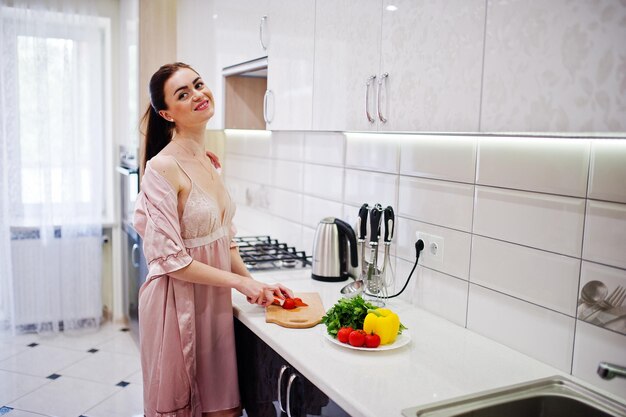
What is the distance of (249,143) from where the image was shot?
3.51m

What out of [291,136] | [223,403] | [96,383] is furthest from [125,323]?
[223,403]

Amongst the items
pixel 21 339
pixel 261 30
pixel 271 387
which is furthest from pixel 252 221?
pixel 21 339

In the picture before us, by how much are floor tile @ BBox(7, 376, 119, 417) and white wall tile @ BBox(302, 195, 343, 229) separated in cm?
157

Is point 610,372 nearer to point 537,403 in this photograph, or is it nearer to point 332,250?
point 537,403

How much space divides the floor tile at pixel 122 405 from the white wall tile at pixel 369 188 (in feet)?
5.52

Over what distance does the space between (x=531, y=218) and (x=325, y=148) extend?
1.26 m

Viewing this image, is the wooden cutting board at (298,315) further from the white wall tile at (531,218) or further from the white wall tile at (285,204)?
the white wall tile at (285,204)

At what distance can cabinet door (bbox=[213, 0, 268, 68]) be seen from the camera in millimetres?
2520

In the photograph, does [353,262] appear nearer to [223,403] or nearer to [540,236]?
[223,403]

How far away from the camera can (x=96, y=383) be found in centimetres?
343

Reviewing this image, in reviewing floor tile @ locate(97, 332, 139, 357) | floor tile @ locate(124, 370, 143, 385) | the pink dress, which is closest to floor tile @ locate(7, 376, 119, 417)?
floor tile @ locate(124, 370, 143, 385)

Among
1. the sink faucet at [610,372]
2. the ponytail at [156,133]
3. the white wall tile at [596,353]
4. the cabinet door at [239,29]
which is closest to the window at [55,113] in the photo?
the cabinet door at [239,29]

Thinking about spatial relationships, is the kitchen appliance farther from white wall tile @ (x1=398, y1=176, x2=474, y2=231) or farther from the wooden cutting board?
white wall tile @ (x1=398, y1=176, x2=474, y2=231)

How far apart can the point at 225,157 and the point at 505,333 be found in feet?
8.51
